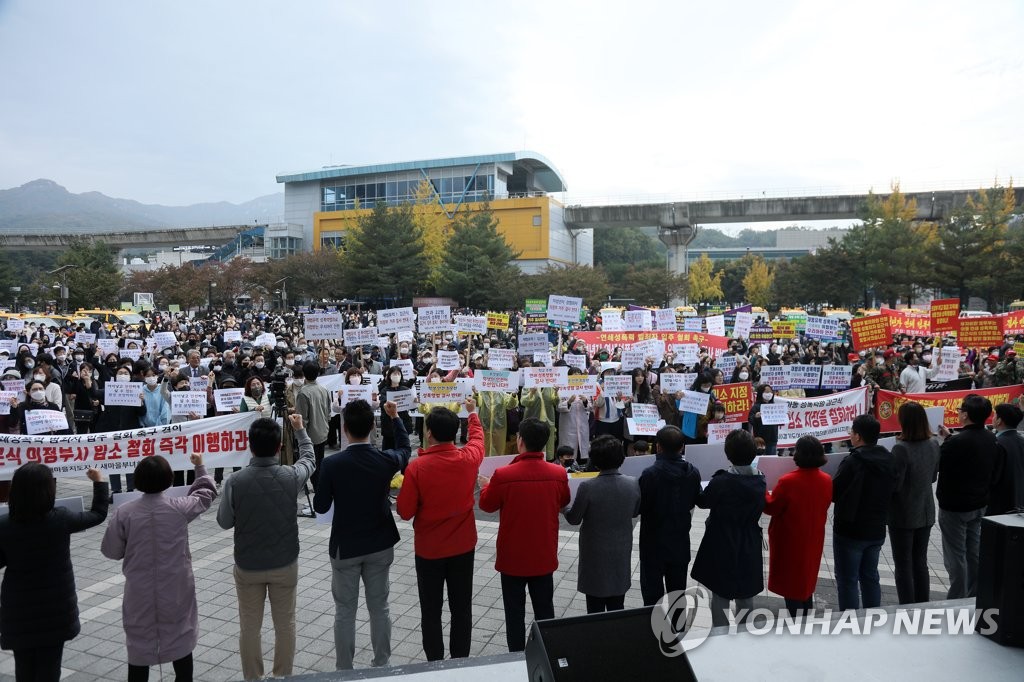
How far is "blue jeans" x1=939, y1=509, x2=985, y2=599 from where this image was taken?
5.08 meters

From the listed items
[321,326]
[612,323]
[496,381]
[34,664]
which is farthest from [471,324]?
[34,664]

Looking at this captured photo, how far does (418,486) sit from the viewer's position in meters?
4.12

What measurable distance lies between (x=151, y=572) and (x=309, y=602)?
6.85 ft

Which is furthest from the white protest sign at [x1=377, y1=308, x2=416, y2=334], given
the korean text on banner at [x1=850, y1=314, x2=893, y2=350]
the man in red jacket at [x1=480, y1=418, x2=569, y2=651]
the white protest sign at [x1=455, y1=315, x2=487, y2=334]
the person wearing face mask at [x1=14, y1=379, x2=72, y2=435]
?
the man in red jacket at [x1=480, y1=418, x2=569, y2=651]

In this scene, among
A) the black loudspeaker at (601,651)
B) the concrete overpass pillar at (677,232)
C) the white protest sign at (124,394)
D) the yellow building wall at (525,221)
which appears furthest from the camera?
the yellow building wall at (525,221)

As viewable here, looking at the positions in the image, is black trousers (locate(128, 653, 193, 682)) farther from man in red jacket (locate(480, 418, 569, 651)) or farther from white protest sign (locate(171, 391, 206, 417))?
white protest sign (locate(171, 391, 206, 417))

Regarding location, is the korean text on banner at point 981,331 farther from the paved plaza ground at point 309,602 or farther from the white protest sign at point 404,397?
the white protest sign at point 404,397

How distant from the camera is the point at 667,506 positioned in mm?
4441

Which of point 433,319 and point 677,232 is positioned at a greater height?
point 677,232

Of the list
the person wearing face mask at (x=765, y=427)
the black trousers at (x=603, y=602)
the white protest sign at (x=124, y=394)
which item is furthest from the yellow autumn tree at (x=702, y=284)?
the black trousers at (x=603, y=602)

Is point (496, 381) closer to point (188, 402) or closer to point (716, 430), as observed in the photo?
point (716, 430)

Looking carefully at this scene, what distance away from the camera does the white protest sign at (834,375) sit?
31.6 feet

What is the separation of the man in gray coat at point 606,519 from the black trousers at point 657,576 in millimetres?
A: 253

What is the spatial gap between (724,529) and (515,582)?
1478 mm
